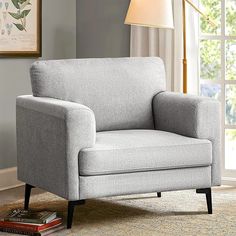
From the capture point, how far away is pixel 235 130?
17.2 ft

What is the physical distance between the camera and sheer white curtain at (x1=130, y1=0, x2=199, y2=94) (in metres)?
5.22

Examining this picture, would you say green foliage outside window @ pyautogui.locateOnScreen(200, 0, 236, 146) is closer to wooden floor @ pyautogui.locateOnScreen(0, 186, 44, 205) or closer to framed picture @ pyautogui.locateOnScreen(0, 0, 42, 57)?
framed picture @ pyautogui.locateOnScreen(0, 0, 42, 57)

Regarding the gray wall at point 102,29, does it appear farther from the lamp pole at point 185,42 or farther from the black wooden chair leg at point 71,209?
the black wooden chair leg at point 71,209

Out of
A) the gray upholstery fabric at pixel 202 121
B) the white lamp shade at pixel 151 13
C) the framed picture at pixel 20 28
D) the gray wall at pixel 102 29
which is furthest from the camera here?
the gray wall at pixel 102 29

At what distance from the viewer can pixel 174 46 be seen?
5266 mm

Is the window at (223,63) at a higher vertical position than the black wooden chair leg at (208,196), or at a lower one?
higher

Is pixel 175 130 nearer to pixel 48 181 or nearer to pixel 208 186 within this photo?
pixel 208 186

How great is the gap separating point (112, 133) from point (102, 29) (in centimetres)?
148

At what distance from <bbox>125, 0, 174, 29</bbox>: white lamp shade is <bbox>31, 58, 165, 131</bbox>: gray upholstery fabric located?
25 centimetres

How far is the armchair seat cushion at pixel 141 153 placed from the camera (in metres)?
3.86

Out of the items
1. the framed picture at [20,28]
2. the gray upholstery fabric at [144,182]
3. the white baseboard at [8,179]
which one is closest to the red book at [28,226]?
the gray upholstery fabric at [144,182]

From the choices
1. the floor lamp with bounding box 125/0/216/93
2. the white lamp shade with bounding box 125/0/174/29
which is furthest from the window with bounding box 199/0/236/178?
the white lamp shade with bounding box 125/0/174/29

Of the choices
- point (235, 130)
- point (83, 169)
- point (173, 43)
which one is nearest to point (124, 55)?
point (173, 43)

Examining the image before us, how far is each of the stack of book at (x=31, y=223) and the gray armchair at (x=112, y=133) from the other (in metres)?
0.10
